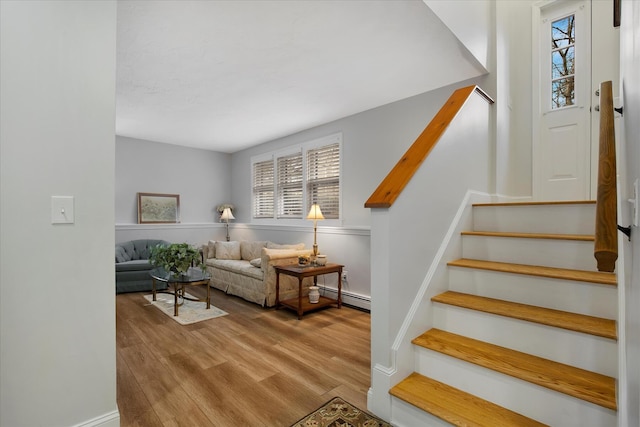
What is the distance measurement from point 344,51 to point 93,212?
2.15 meters

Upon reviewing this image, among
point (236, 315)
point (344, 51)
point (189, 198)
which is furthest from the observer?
point (189, 198)

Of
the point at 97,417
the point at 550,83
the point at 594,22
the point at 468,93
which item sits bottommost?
the point at 97,417

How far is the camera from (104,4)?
142cm

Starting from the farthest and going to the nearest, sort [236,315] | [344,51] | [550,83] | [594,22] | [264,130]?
[264,130] < [236,315] < [550,83] < [594,22] < [344,51]

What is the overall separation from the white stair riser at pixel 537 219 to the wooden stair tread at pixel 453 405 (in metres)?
1.32

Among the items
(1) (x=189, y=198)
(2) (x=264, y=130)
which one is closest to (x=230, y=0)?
(2) (x=264, y=130)

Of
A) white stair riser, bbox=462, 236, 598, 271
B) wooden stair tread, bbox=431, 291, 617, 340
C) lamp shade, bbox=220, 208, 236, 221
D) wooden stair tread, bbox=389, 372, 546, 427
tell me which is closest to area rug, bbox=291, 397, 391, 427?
wooden stair tread, bbox=389, 372, 546, 427

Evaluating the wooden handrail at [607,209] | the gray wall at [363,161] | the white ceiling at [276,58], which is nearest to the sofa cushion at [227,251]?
the gray wall at [363,161]

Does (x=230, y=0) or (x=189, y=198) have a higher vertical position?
(x=230, y=0)

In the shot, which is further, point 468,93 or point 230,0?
point 468,93

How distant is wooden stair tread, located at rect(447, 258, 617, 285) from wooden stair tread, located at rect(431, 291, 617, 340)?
189 millimetres

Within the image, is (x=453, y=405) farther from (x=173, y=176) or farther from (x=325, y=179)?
(x=173, y=176)

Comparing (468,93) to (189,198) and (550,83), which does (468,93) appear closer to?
(550,83)

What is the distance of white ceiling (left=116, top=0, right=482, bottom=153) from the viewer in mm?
A: 2074
